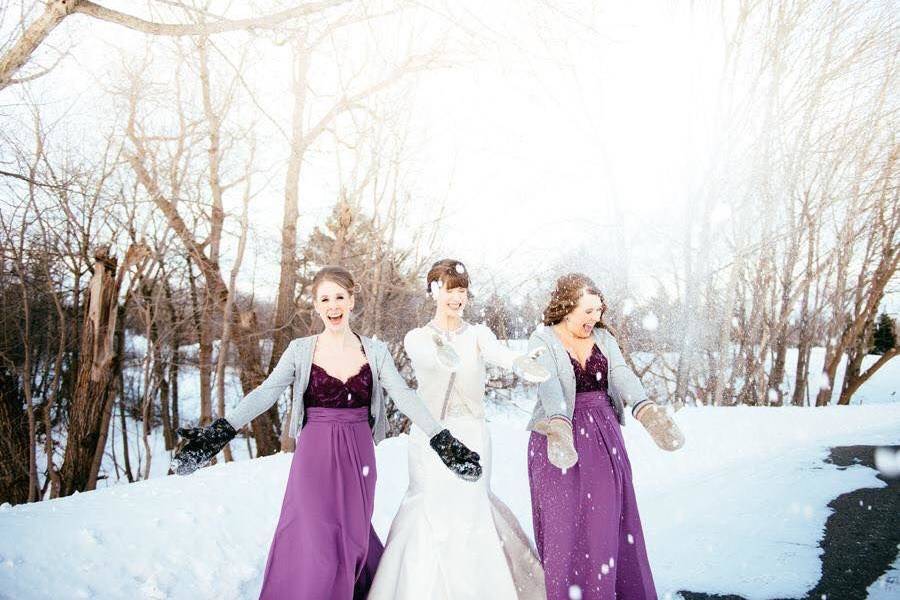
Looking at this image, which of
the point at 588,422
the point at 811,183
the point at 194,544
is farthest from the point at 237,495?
the point at 811,183

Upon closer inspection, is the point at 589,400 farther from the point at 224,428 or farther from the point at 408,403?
the point at 224,428

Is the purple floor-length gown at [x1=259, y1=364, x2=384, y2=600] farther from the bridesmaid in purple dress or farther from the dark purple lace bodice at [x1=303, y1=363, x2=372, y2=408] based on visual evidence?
the bridesmaid in purple dress

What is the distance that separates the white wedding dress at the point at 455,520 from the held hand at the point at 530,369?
0.12 m

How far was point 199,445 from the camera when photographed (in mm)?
2553

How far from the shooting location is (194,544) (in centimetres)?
358

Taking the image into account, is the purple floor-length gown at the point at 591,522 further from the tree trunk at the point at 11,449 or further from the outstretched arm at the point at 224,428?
the tree trunk at the point at 11,449

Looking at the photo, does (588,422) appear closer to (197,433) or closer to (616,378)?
(616,378)

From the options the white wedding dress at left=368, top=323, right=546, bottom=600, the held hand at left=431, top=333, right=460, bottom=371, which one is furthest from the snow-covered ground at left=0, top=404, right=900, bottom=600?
the held hand at left=431, top=333, right=460, bottom=371

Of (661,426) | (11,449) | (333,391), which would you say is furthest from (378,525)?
(11,449)

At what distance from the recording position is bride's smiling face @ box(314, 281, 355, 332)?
3018 mm

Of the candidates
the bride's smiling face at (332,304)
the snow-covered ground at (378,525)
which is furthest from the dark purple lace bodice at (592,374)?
the snow-covered ground at (378,525)

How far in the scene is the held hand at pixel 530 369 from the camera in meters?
2.77

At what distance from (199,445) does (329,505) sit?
2.18 feet

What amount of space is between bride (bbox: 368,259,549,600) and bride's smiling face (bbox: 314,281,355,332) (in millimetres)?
471
